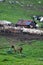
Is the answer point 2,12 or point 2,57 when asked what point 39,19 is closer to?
point 2,12

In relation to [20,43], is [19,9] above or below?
above

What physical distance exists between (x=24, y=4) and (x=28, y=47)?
35494mm

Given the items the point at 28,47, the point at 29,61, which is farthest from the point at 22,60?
the point at 28,47

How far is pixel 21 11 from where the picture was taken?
2680 inches

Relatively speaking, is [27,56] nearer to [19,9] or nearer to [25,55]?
[25,55]

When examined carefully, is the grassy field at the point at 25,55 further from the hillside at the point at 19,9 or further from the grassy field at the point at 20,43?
the hillside at the point at 19,9

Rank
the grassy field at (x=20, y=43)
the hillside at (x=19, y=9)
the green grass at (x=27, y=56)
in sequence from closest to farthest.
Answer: the green grass at (x=27, y=56) → the grassy field at (x=20, y=43) → the hillside at (x=19, y=9)

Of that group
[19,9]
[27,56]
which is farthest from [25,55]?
[19,9]

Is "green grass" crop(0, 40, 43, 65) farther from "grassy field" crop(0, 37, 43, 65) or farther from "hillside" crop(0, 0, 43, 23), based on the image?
"hillside" crop(0, 0, 43, 23)

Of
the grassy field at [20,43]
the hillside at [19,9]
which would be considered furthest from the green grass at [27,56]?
the hillside at [19,9]

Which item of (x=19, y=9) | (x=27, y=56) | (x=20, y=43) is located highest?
(x=19, y=9)

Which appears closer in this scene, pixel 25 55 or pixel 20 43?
pixel 25 55

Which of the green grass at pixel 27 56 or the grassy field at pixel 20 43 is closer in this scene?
the green grass at pixel 27 56

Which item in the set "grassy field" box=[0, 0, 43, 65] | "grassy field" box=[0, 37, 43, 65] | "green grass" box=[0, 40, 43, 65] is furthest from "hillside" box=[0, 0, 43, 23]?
"green grass" box=[0, 40, 43, 65]
